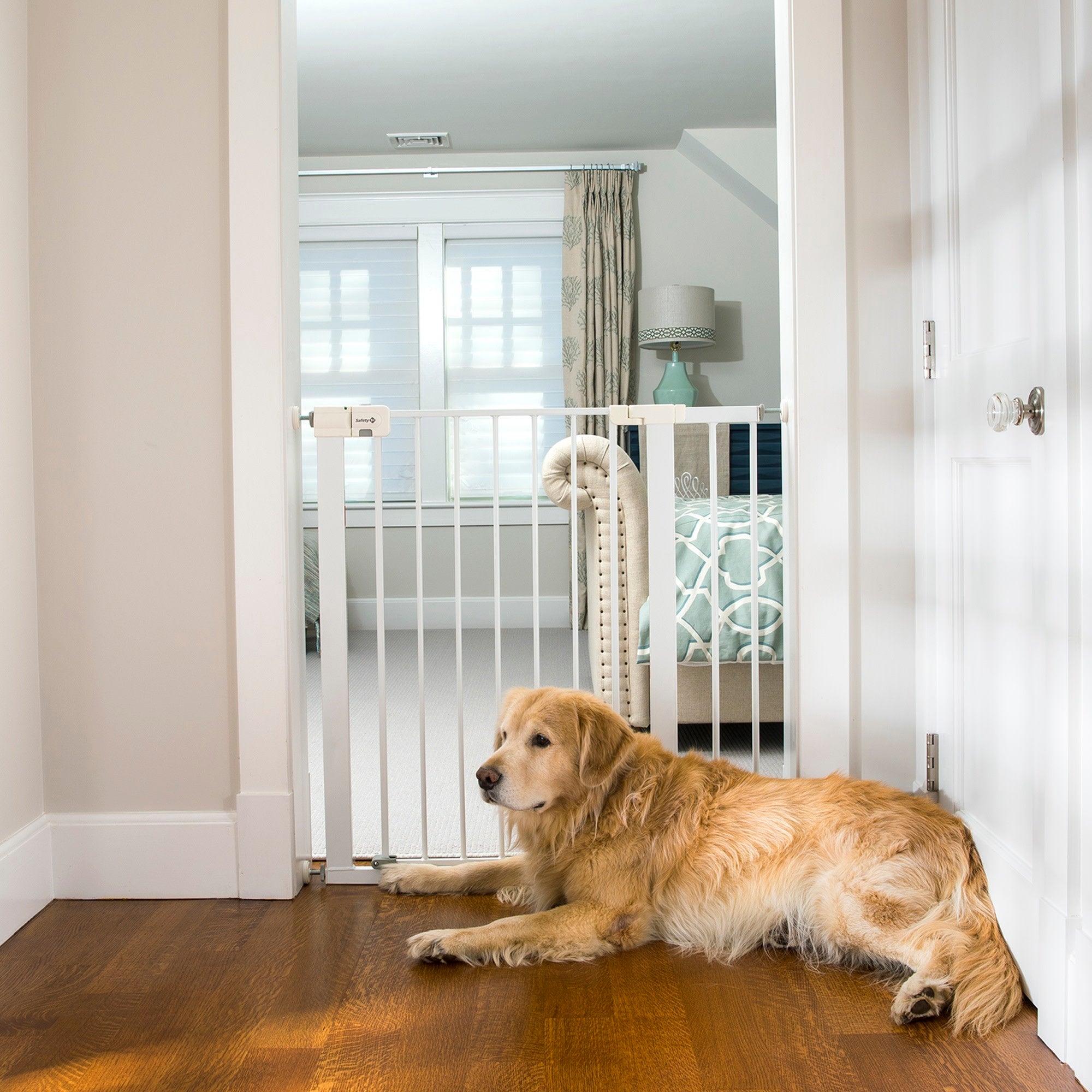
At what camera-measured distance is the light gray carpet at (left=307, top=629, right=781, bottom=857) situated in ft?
7.14

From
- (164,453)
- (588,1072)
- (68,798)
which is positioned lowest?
(588,1072)

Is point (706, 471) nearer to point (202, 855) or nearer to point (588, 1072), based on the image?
point (202, 855)

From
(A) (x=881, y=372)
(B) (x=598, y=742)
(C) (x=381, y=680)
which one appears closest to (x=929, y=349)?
(A) (x=881, y=372)

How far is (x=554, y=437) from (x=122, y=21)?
12.3 feet

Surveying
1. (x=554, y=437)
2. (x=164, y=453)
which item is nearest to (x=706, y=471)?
(x=554, y=437)

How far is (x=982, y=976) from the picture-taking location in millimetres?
1304

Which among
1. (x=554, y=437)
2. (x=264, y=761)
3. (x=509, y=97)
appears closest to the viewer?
(x=264, y=761)

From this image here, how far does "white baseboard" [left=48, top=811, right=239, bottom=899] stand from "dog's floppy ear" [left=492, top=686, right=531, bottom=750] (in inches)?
24.2

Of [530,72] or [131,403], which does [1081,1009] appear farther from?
[530,72]

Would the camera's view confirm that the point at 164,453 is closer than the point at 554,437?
Yes

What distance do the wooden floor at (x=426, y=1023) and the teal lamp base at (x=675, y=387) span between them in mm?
3712

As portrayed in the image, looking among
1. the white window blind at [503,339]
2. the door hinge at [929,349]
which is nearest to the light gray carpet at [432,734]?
the white window blind at [503,339]

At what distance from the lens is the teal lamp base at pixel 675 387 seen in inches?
195

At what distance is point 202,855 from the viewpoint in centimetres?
180
